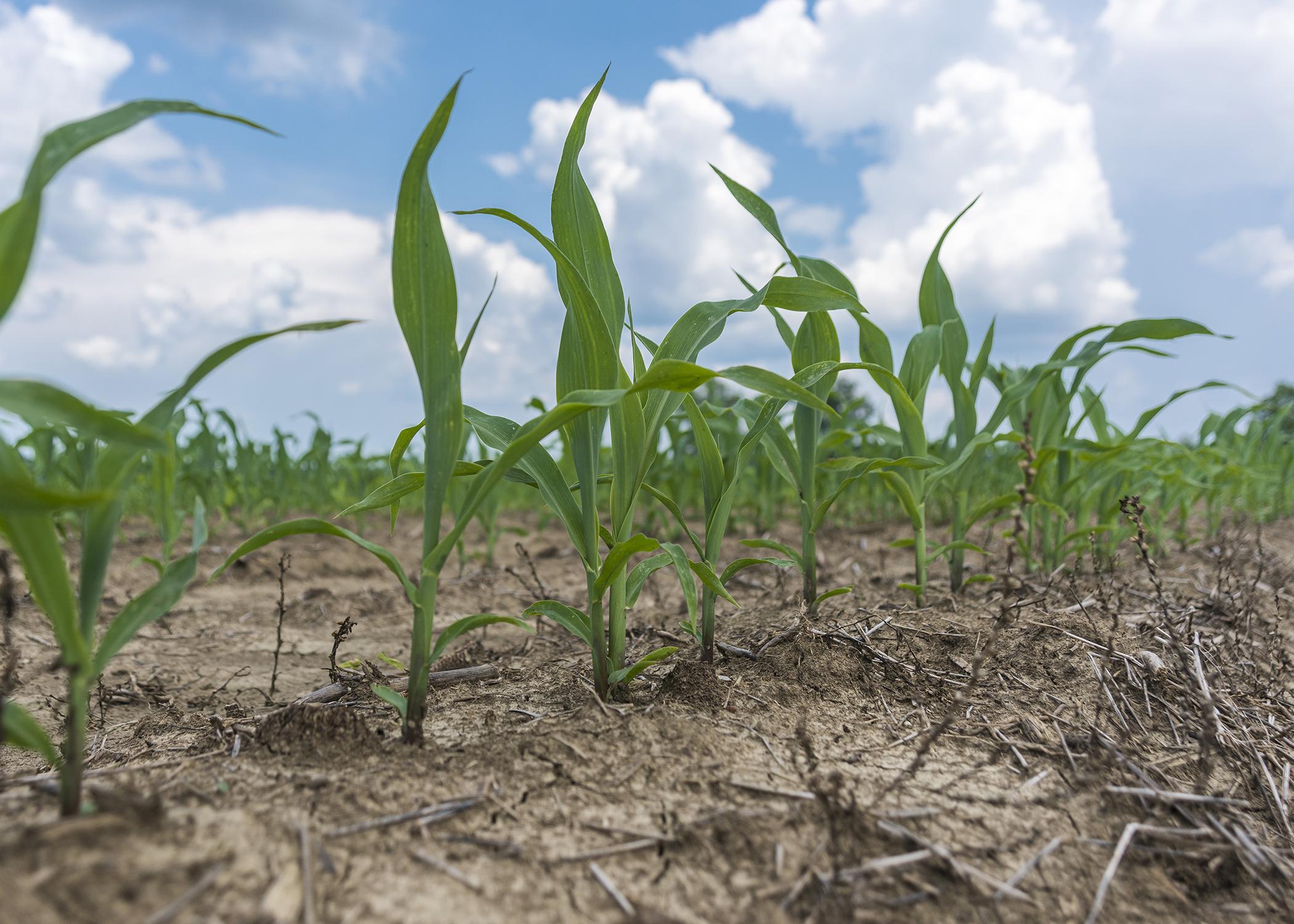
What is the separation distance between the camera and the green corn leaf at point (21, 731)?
36.6 inches

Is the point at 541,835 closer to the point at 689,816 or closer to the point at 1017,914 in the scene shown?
the point at 689,816

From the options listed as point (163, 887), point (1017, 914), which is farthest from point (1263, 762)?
point (163, 887)

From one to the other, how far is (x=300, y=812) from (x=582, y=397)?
0.71 meters

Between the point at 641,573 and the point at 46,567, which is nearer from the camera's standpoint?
the point at 46,567

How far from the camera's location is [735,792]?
1.20 metres

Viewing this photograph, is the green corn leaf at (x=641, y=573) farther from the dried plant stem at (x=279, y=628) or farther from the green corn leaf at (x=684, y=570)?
the dried plant stem at (x=279, y=628)

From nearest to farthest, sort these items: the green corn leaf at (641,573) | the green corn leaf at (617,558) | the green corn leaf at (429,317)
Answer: the green corn leaf at (429,317) < the green corn leaf at (617,558) < the green corn leaf at (641,573)

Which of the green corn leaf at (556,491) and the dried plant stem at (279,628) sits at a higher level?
the green corn leaf at (556,491)

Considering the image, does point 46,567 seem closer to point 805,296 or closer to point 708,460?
point 708,460

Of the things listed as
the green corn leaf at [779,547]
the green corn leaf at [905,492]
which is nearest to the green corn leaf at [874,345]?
the green corn leaf at [905,492]

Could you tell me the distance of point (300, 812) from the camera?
3.58 ft

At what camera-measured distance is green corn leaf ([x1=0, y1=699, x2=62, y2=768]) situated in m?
0.93

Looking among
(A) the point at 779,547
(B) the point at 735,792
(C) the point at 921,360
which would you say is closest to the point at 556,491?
(B) the point at 735,792

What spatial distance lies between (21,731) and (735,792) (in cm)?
95
